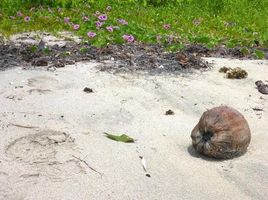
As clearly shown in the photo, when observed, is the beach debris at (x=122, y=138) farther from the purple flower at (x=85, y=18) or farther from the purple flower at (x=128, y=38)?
the purple flower at (x=85, y=18)

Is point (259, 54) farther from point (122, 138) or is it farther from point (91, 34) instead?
Answer: point (122, 138)

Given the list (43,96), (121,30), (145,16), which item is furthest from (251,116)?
(145,16)

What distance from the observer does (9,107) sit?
514 cm

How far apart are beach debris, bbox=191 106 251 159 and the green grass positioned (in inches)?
140

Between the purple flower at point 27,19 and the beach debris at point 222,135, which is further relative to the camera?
the purple flower at point 27,19

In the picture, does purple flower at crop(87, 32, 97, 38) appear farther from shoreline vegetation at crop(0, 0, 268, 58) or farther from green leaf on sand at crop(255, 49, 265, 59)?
green leaf on sand at crop(255, 49, 265, 59)

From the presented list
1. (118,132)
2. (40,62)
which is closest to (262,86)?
(118,132)

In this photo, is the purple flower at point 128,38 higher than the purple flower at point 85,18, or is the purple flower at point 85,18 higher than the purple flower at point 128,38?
the purple flower at point 128,38

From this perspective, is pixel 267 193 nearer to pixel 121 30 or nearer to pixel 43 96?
pixel 43 96

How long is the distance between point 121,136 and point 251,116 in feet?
5.12

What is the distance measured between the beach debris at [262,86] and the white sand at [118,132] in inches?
3.0

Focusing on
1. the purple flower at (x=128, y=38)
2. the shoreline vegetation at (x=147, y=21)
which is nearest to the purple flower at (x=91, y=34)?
the shoreline vegetation at (x=147, y=21)

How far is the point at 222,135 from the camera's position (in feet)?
13.7

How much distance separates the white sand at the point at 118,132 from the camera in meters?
3.84
